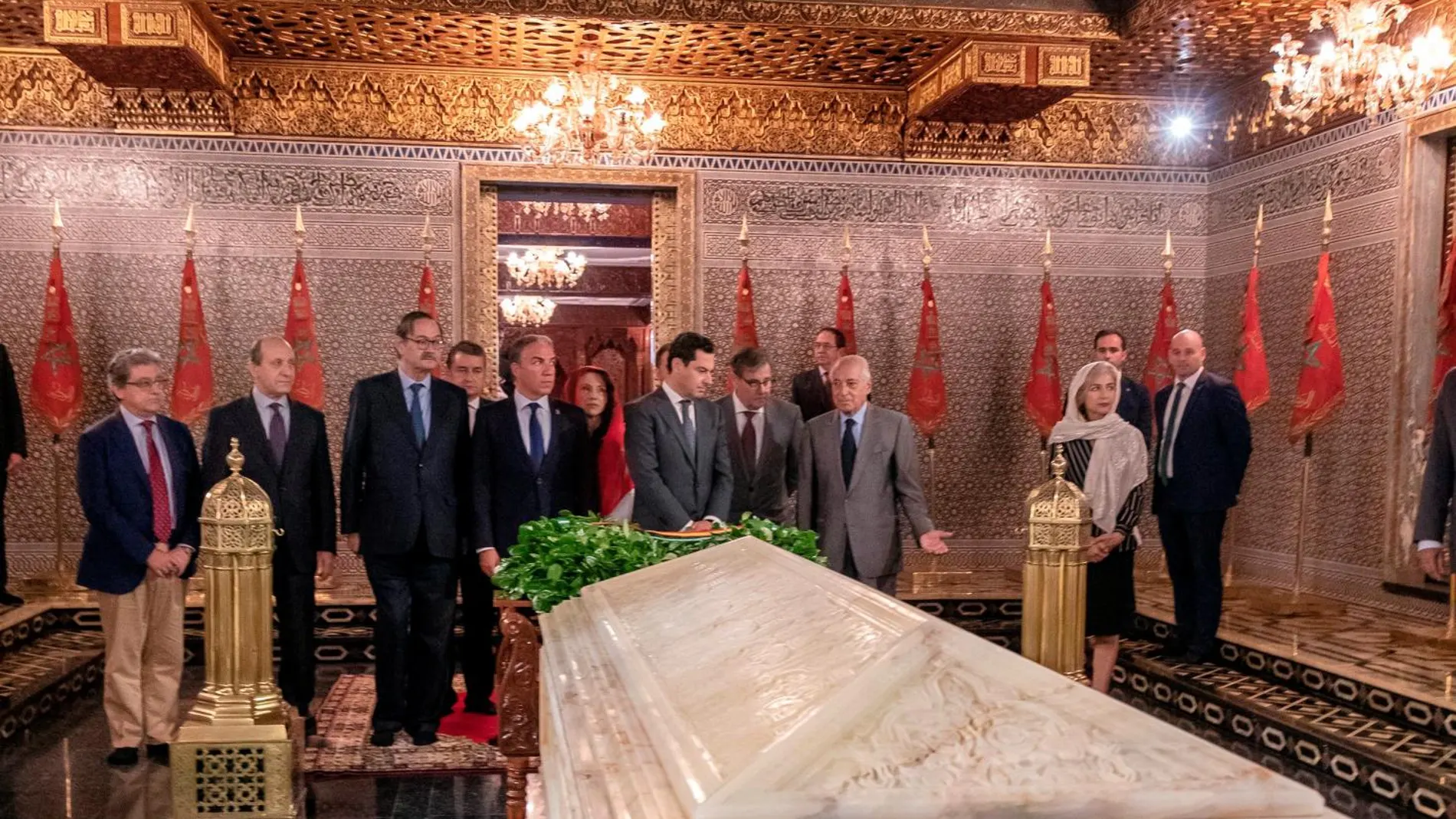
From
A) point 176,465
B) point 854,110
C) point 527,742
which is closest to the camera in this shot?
point 527,742

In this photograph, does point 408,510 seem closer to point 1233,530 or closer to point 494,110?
point 494,110

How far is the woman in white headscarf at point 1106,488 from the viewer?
4395mm

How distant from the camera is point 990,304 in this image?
8141 mm

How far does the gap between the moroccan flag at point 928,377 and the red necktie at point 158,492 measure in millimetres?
4653

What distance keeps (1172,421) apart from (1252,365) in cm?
152

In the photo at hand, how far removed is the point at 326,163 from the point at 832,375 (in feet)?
14.6

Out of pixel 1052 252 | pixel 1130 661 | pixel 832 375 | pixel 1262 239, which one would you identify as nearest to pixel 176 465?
pixel 832 375

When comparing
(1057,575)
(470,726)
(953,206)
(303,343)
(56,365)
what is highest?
(953,206)

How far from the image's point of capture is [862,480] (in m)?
4.51

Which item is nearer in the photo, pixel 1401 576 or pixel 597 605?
pixel 597 605

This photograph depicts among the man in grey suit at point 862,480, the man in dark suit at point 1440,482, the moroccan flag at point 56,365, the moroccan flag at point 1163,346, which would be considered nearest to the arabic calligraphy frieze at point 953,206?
the moroccan flag at point 1163,346

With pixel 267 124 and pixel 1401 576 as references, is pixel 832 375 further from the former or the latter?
pixel 267 124

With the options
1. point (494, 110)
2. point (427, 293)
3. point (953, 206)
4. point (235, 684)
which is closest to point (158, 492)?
point (235, 684)

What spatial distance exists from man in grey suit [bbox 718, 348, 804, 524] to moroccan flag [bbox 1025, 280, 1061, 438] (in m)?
2.89
